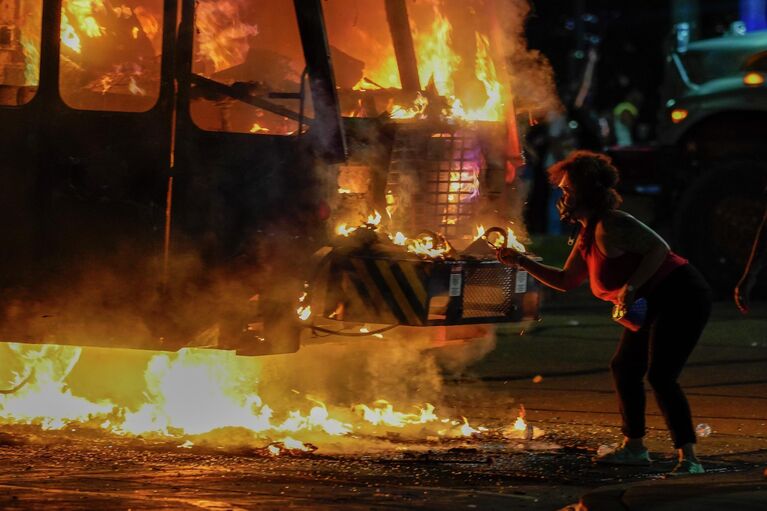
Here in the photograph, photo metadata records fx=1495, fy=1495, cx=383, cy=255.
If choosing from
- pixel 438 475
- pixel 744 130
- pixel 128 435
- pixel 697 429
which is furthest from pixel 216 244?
pixel 744 130

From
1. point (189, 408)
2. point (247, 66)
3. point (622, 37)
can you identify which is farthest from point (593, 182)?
point (622, 37)

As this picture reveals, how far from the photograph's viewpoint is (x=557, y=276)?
750cm

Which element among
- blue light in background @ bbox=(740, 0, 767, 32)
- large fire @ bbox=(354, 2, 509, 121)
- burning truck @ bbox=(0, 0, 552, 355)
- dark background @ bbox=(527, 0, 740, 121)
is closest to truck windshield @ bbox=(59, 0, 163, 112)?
burning truck @ bbox=(0, 0, 552, 355)

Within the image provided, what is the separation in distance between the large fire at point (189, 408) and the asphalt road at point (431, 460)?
0.62ft

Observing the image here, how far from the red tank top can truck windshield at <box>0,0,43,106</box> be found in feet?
9.43

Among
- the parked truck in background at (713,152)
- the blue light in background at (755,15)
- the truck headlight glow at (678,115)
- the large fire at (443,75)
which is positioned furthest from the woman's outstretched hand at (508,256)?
the blue light in background at (755,15)

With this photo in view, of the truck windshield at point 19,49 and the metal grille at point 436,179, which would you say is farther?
the metal grille at point 436,179

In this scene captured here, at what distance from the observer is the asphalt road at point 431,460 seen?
20.7ft

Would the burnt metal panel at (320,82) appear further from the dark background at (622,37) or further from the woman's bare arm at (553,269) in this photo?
the dark background at (622,37)

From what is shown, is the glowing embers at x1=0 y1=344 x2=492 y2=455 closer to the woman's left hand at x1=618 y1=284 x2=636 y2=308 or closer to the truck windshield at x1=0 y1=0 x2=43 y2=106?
the woman's left hand at x1=618 y1=284 x2=636 y2=308

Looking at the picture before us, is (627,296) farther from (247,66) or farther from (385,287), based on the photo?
(247,66)

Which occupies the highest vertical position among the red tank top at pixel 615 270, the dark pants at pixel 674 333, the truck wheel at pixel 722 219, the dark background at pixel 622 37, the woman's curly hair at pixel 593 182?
the dark background at pixel 622 37

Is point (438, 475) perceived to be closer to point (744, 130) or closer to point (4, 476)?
point (4, 476)

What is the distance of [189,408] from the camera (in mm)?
8000
